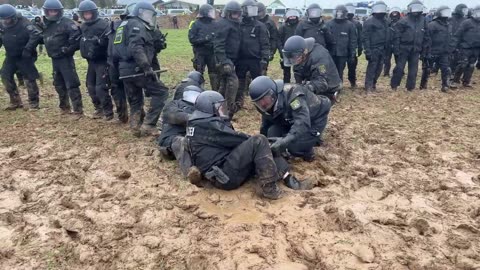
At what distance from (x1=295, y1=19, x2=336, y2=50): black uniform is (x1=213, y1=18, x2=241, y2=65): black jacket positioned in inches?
72.9

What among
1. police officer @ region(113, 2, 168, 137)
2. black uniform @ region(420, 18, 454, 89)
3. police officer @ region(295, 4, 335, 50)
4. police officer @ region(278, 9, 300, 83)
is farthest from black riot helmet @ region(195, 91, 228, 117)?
black uniform @ region(420, 18, 454, 89)

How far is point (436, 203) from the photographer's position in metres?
4.71

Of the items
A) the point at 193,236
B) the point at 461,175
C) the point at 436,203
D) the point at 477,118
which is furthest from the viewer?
the point at 477,118

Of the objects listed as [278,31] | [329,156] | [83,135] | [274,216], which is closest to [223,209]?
[274,216]

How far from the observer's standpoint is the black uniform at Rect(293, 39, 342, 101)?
265 inches

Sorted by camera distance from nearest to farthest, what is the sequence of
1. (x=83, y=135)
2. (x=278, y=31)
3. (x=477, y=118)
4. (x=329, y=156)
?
(x=329, y=156)
(x=83, y=135)
(x=477, y=118)
(x=278, y=31)

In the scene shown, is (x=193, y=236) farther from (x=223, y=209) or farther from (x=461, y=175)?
(x=461, y=175)

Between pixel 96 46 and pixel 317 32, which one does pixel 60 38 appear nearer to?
pixel 96 46

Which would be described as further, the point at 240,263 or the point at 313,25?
the point at 313,25

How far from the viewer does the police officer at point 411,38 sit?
10133 mm

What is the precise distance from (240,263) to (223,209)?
1015 mm

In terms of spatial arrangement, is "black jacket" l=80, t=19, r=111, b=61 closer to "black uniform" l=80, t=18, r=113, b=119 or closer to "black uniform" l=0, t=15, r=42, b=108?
"black uniform" l=80, t=18, r=113, b=119

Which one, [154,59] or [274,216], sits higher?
[154,59]

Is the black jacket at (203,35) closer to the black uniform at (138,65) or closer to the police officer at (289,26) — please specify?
the black uniform at (138,65)
